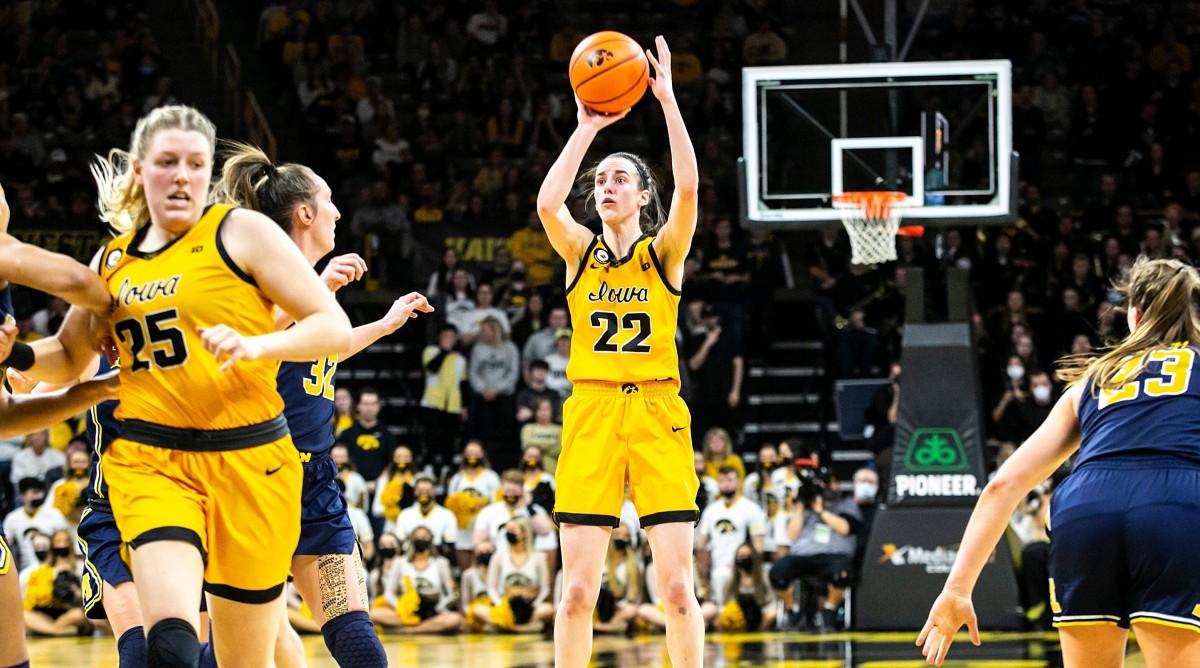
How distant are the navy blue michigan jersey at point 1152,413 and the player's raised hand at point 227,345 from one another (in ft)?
8.25

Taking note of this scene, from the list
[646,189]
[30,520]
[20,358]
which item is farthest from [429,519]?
[20,358]

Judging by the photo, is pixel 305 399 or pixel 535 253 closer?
pixel 305 399

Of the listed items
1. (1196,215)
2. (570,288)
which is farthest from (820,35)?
(570,288)

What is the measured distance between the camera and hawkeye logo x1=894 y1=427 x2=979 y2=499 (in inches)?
461

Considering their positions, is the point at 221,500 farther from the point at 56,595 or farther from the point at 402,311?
the point at 56,595

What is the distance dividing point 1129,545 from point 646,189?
116 inches

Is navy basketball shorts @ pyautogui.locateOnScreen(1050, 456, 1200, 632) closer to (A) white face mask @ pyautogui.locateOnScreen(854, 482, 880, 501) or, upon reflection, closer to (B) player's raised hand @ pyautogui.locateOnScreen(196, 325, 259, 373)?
(B) player's raised hand @ pyautogui.locateOnScreen(196, 325, 259, 373)

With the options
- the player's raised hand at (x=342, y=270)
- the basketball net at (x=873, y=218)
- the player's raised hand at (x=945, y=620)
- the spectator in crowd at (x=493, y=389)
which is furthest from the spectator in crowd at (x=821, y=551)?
the player's raised hand at (x=945, y=620)

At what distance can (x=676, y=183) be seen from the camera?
631 centimetres

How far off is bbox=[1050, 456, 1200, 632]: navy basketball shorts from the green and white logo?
24.0ft

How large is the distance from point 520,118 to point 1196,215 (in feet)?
26.7

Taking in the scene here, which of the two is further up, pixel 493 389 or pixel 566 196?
pixel 566 196

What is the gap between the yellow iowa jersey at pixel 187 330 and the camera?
434cm

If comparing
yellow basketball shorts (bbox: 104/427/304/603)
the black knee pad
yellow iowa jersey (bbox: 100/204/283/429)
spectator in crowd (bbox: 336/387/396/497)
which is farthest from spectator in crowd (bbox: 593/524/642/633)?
the black knee pad
